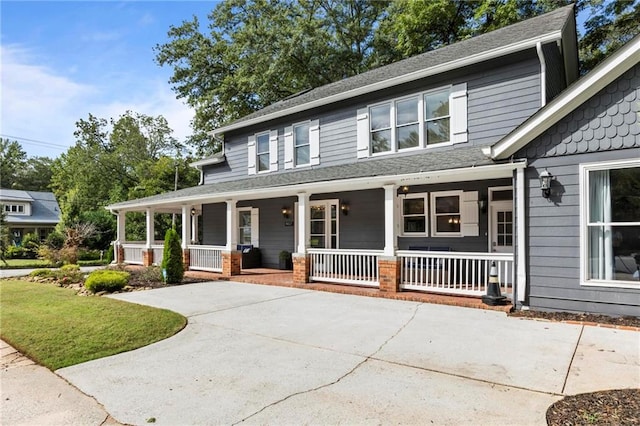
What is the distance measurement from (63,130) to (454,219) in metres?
38.0

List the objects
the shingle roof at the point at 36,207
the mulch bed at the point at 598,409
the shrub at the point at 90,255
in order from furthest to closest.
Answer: the shingle roof at the point at 36,207, the shrub at the point at 90,255, the mulch bed at the point at 598,409

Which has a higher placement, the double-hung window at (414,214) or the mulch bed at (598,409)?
the double-hung window at (414,214)

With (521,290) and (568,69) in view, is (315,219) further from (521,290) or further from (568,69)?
(568,69)

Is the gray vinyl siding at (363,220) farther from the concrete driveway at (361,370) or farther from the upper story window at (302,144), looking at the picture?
the concrete driveway at (361,370)

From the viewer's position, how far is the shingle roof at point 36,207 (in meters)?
32.6

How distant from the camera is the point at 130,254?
55.9 ft

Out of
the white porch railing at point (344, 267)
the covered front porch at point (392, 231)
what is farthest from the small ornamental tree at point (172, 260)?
the white porch railing at point (344, 267)

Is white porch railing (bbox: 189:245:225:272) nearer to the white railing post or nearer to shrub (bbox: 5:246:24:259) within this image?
the white railing post

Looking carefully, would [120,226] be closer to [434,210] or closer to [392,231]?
[392,231]

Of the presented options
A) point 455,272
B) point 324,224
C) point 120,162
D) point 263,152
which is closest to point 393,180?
point 455,272

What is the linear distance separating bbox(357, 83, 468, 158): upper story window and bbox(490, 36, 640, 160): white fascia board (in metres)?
2.52

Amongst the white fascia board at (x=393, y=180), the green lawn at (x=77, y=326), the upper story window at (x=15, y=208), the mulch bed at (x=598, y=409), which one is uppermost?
the upper story window at (x=15, y=208)

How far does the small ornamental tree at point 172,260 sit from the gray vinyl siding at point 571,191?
9.03 meters

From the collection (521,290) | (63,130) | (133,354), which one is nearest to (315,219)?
(521,290)
